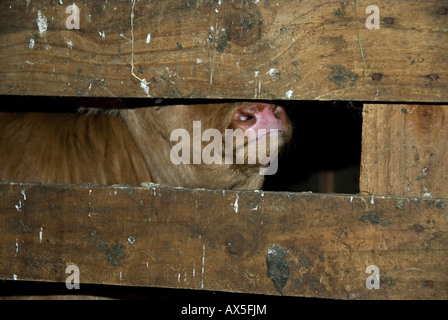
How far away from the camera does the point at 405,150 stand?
141 cm

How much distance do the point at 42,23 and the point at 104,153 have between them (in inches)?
32.7

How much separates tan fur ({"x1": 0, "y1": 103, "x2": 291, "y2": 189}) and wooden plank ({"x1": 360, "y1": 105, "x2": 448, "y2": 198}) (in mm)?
808

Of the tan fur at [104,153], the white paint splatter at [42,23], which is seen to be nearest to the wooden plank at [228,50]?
the white paint splatter at [42,23]

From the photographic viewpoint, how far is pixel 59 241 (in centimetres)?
156

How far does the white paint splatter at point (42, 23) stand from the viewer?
1.58 m

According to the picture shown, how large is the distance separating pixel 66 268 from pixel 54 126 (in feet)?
3.47

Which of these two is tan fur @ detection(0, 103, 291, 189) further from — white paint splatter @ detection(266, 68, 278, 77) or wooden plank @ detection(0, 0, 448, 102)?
white paint splatter @ detection(266, 68, 278, 77)

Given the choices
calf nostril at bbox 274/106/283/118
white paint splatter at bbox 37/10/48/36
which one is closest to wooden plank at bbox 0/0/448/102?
white paint splatter at bbox 37/10/48/36

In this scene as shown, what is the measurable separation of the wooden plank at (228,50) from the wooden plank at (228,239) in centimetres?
30

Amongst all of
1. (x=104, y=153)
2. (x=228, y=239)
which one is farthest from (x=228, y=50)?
(x=104, y=153)

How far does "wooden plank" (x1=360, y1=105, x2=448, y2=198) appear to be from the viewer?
1.40 metres

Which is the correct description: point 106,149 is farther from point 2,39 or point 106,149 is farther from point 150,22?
point 150,22

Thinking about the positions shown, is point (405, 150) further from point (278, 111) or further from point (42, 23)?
point (42, 23)
